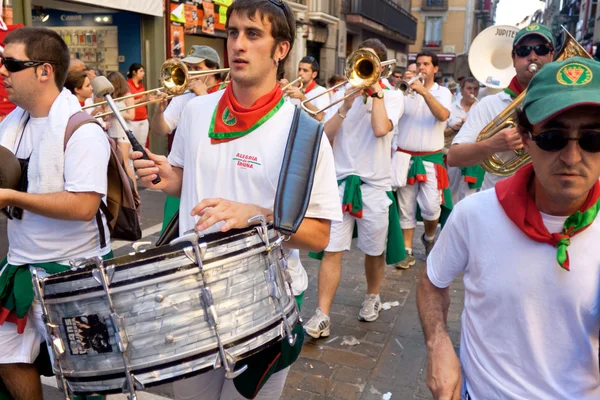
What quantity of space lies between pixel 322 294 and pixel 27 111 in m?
2.53

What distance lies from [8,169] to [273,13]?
1.33 m

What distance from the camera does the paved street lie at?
3.61 meters

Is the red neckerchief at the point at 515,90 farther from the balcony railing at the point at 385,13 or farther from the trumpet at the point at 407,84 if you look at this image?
the balcony railing at the point at 385,13

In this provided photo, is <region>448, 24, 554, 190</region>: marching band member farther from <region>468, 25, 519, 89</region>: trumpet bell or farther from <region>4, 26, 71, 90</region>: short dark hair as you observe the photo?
<region>4, 26, 71, 90</region>: short dark hair

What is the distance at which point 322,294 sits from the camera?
448 cm

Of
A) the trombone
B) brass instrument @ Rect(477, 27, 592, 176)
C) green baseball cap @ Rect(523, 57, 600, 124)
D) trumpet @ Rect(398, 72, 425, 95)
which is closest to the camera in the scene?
green baseball cap @ Rect(523, 57, 600, 124)

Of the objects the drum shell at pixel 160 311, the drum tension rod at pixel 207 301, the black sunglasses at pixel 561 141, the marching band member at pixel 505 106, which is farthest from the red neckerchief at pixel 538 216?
the marching band member at pixel 505 106

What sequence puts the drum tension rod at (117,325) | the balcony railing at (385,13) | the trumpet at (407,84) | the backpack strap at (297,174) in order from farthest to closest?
1. the balcony railing at (385,13)
2. the trumpet at (407,84)
3. the backpack strap at (297,174)
4. the drum tension rod at (117,325)

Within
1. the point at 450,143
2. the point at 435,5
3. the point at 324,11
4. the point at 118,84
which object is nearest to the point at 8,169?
the point at 118,84

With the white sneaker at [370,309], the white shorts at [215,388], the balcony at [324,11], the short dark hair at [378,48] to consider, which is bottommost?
the white sneaker at [370,309]

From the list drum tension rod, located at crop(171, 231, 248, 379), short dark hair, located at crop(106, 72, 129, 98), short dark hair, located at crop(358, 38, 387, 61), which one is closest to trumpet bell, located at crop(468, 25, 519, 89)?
short dark hair, located at crop(358, 38, 387, 61)

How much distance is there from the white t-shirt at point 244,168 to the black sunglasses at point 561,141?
0.90 m

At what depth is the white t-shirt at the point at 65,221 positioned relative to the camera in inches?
101

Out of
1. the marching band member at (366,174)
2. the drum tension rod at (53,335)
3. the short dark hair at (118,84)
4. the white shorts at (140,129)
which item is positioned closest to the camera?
the drum tension rod at (53,335)
